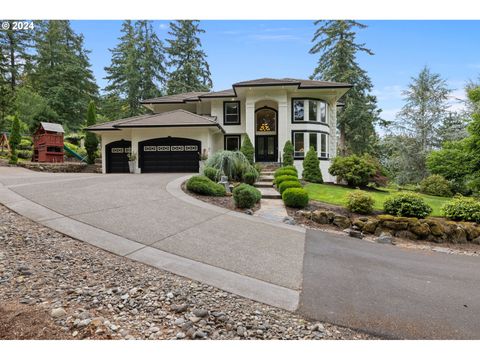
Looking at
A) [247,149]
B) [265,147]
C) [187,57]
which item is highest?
[187,57]

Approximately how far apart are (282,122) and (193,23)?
25.5 metres

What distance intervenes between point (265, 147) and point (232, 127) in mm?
3091

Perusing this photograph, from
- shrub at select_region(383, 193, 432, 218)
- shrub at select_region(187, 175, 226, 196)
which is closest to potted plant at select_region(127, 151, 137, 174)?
shrub at select_region(187, 175, 226, 196)

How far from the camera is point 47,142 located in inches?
822

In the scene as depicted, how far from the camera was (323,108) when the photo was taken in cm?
2208

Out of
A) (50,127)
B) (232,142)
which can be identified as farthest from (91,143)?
(232,142)

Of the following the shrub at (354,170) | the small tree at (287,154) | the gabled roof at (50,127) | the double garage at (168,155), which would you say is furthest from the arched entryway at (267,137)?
the gabled roof at (50,127)

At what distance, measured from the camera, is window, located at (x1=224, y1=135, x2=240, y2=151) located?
22609 millimetres

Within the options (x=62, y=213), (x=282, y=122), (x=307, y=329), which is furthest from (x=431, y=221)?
(x=282, y=122)

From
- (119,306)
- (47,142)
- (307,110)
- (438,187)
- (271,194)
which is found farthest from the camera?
(307,110)

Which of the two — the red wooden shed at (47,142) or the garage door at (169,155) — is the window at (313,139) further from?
the red wooden shed at (47,142)

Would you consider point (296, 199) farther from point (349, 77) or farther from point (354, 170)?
point (349, 77)
